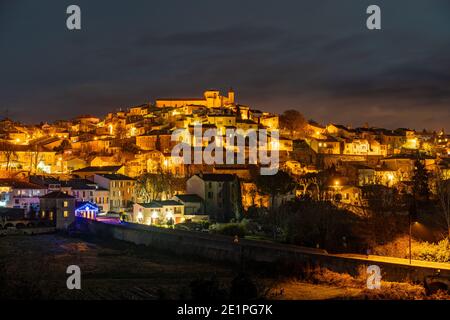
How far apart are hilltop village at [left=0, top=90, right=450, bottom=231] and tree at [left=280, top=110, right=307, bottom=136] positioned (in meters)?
0.17

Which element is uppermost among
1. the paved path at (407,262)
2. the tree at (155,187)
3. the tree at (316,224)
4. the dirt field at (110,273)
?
the tree at (155,187)

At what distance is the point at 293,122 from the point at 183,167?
3102cm

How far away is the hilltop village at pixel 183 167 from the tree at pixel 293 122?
0.55 feet

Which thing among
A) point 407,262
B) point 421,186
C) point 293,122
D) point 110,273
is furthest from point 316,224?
point 293,122

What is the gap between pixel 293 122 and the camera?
88.6 metres

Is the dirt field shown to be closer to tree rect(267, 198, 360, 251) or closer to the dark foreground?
the dark foreground

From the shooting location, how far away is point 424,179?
1905 inches

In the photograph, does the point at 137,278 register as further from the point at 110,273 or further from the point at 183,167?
the point at 183,167

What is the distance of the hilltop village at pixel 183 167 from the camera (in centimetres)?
4619

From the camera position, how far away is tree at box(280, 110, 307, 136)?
87.8m

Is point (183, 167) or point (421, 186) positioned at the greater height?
point (183, 167)

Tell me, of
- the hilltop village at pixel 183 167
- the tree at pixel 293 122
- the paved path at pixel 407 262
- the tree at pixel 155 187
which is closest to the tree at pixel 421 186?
the hilltop village at pixel 183 167

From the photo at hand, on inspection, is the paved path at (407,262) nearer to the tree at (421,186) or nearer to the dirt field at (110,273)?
the dirt field at (110,273)
